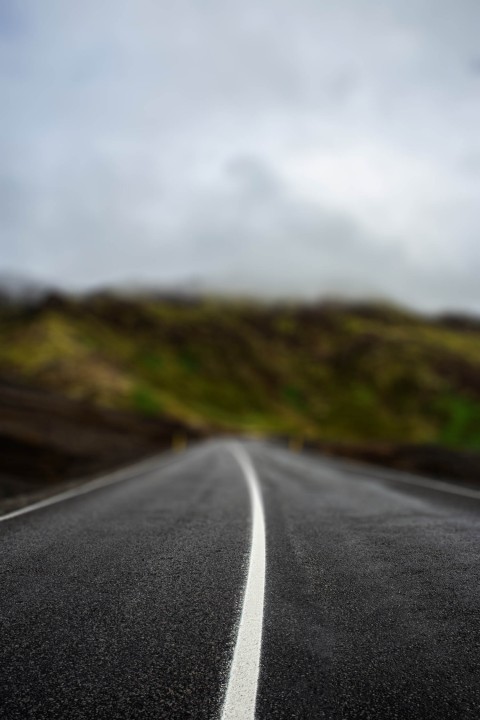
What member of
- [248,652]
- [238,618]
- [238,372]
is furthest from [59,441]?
[238,372]

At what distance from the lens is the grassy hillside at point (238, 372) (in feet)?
275

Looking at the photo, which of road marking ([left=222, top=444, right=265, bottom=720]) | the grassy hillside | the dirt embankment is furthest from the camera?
the grassy hillside

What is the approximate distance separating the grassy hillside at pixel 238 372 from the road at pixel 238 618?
68517 millimetres

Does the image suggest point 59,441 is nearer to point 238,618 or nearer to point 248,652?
point 238,618

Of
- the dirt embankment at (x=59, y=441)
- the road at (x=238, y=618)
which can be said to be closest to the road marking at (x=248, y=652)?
the road at (x=238, y=618)

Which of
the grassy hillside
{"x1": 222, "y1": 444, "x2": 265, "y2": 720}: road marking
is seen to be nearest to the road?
{"x1": 222, "y1": 444, "x2": 265, "y2": 720}: road marking

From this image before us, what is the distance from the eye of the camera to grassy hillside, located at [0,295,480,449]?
8394 cm

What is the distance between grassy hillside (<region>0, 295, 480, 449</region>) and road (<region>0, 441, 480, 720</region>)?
68517 mm

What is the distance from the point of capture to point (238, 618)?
10.6ft

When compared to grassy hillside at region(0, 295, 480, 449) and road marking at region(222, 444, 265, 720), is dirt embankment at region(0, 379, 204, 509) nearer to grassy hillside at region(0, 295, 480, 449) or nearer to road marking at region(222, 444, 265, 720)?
road marking at region(222, 444, 265, 720)

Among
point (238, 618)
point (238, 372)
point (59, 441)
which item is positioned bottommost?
point (59, 441)

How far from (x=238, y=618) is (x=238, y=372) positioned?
14015cm

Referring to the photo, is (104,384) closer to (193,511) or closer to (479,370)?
(193,511)

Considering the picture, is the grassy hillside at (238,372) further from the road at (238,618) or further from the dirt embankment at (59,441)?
the road at (238,618)
